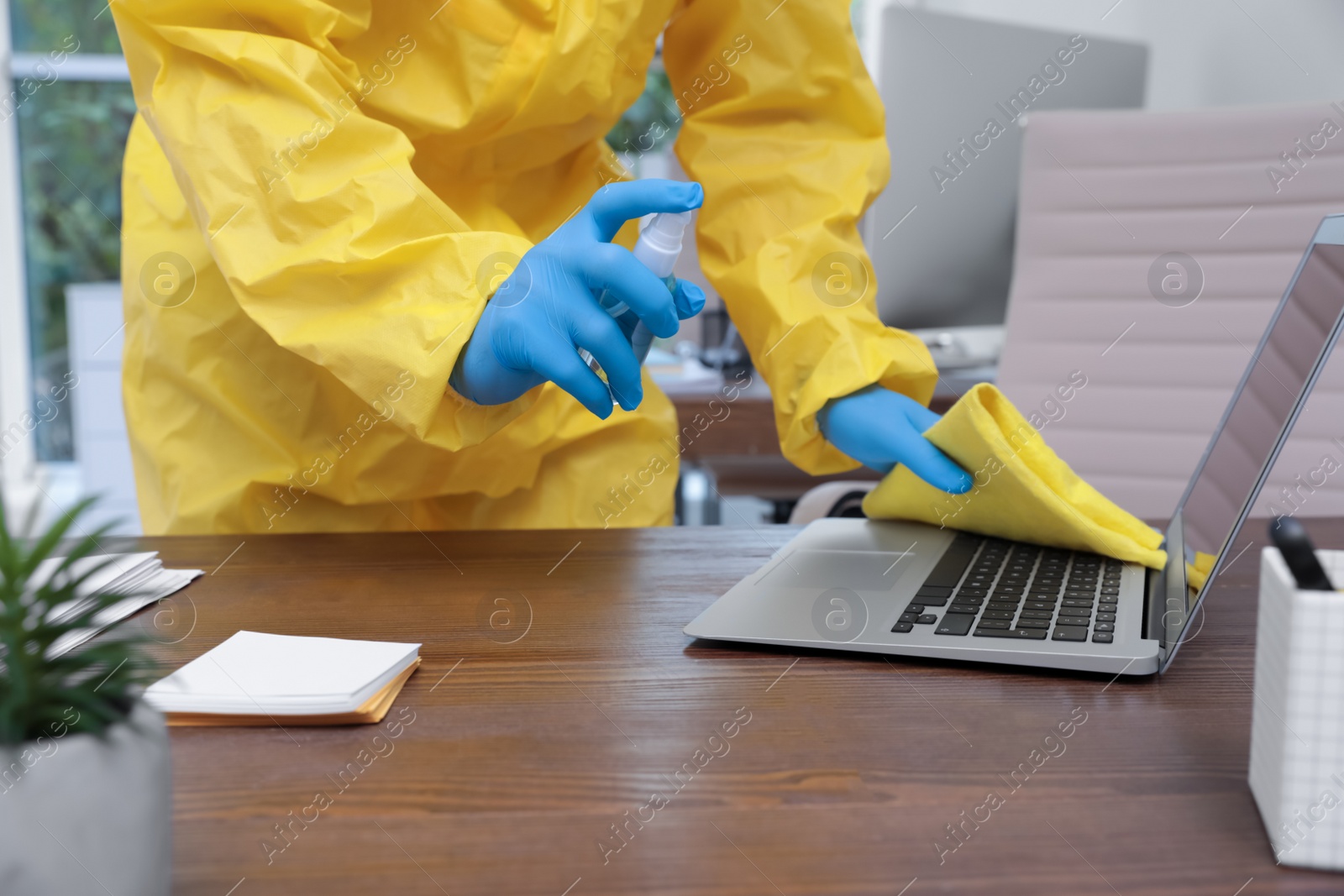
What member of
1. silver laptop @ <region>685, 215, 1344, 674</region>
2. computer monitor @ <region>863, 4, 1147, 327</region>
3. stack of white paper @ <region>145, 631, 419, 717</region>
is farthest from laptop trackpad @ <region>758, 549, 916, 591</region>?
computer monitor @ <region>863, 4, 1147, 327</region>

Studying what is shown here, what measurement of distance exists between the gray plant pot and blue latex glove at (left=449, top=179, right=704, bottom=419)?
42 centimetres

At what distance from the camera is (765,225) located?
109 cm

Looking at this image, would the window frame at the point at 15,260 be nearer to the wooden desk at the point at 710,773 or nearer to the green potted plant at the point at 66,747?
the wooden desk at the point at 710,773

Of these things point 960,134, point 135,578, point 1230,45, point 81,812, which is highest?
point 1230,45

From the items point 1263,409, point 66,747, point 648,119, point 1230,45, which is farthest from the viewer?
point 648,119

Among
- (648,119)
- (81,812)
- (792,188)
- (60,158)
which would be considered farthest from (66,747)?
(60,158)

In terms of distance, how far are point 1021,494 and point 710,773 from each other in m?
0.42

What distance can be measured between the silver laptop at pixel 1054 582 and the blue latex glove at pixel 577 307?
192mm

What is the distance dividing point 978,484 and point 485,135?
55 cm

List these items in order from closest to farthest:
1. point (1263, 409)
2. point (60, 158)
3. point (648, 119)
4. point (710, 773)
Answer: point (710, 773) → point (1263, 409) → point (648, 119) → point (60, 158)

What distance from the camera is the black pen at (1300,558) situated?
0.40m

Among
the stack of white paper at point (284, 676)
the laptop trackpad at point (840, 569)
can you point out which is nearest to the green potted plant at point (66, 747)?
the stack of white paper at point (284, 676)

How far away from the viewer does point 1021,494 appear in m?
0.80

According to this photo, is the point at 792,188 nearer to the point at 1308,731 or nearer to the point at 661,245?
the point at 661,245
